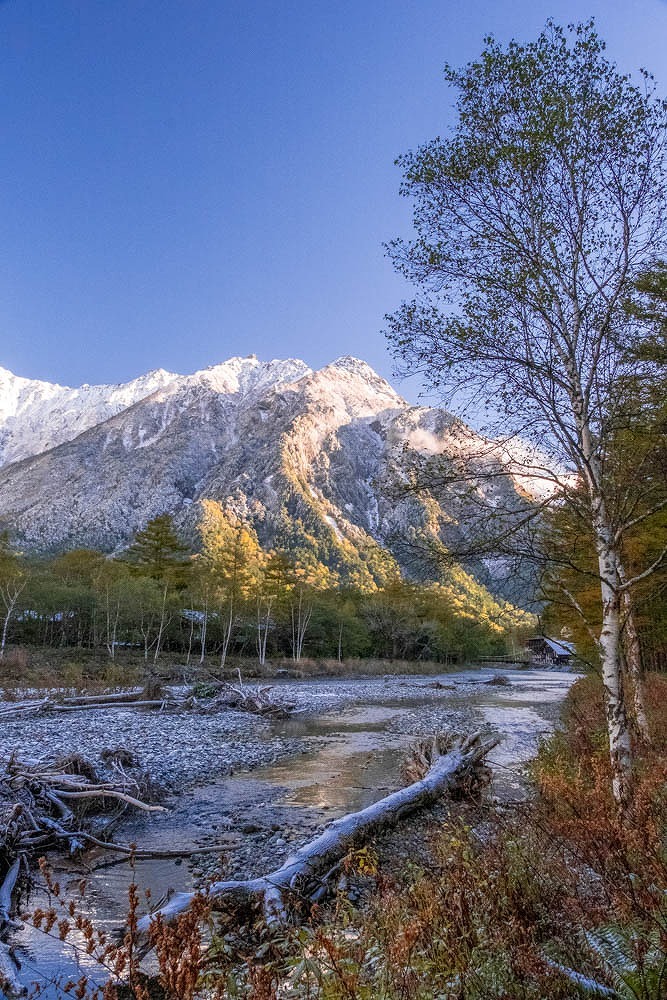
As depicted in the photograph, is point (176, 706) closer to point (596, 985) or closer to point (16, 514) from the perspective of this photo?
point (596, 985)

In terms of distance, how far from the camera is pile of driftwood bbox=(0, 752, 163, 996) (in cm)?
732

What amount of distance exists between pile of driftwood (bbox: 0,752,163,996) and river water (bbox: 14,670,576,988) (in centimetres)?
40

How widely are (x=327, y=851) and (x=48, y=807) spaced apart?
17.7ft

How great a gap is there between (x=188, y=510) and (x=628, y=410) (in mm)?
184452

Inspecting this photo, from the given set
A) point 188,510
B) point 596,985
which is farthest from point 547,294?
point 188,510

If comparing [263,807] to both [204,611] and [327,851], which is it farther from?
[204,611]

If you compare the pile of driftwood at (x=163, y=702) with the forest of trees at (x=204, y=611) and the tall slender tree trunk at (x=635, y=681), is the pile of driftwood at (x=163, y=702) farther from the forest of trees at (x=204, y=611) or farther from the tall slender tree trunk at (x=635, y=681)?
the tall slender tree trunk at (x=635, y=681)

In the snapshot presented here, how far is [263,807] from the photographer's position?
1122 centimetres

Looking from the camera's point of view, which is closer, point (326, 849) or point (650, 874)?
point (650, 874)

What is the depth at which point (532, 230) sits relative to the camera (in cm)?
828

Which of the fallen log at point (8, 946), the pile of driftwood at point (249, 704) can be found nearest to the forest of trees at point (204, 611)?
the pile of driftwood at point (249, 704)

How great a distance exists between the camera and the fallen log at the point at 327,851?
5.20 meters

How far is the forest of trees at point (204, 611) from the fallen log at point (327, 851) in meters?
27.0

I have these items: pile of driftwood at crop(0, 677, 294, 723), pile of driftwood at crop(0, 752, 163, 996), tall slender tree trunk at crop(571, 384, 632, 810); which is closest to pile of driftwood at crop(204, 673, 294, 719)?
pile of driftwood at crop(0, 677, 294, 723)
